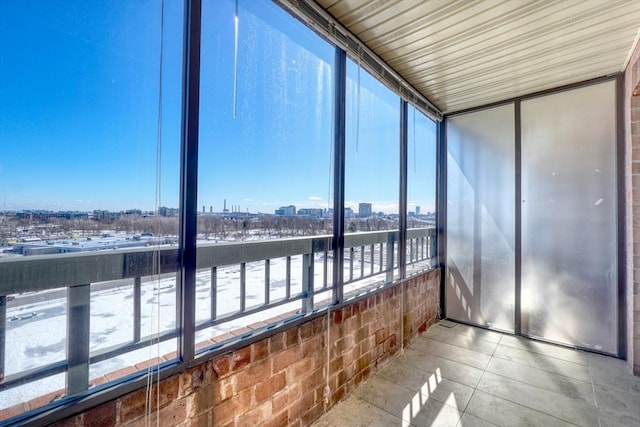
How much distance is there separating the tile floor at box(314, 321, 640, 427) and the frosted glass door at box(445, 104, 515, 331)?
58 centimetres

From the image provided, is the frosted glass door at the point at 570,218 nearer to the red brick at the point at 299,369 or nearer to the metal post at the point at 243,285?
the red brick at the point at 299,369

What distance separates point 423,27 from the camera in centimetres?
205

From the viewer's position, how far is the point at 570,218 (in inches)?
117

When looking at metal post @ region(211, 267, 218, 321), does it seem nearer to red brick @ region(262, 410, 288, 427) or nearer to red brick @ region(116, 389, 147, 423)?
red brick @ region(116, 389, 147, 423)

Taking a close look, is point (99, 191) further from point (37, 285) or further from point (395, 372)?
point (395, 372)

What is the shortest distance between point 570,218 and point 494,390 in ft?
6.37

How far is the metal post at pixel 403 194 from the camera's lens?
117 inches

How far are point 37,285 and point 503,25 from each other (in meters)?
2.95

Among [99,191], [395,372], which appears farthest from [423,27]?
[395,372]

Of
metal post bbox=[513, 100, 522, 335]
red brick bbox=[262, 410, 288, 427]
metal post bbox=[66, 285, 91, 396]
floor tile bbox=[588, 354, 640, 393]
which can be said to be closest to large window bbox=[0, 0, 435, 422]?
metal post bbox=[66, 285, 91, 396]

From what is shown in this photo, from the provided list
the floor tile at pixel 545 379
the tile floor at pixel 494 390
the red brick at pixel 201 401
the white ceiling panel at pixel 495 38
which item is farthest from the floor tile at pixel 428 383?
the white ceiling panel at pixel 495 38

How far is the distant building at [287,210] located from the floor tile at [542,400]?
2080 mm

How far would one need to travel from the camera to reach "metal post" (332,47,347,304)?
7.02ft

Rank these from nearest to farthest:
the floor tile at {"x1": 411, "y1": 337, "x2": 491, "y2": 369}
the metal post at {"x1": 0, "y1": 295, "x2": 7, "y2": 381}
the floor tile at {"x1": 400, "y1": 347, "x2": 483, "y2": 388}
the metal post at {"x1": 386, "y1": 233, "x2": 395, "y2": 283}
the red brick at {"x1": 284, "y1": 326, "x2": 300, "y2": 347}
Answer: the metal post at {"x1": 0, "y1": 295, "x2": 7, "y2": 381} < the red brick at {"x1": 284, "y1": 326, "x2": 300, "y2": 347} < the floor tile at {"x1": 400, "y1": 347, "x2": 483, "y2": 388} < the floor tile at {"x1": 411, "y1": 337, "x2": 491, "y2": 369} < the metal post at {"x1": 386, "y1": 233, "x2": 395, "y2": 283}
